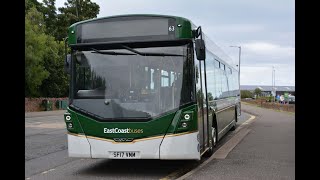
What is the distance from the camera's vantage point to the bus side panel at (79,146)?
30.0 feet

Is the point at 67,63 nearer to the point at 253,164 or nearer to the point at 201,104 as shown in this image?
the point at 201,104

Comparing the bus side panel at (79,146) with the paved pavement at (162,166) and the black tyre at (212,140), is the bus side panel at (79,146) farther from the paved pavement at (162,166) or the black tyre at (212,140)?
the black tyre at (212,140)

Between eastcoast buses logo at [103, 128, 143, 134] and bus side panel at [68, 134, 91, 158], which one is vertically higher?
eastcoast buses logo at [103, 128, 143, 134]

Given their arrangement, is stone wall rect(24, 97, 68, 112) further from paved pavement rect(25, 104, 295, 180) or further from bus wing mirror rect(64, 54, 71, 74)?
bus wing mirror rect(64, 54, 71, 74)

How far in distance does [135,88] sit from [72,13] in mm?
63543

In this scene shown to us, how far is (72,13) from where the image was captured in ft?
230

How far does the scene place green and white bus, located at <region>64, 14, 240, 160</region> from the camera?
350 inches

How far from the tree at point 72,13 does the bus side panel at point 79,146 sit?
60.6m


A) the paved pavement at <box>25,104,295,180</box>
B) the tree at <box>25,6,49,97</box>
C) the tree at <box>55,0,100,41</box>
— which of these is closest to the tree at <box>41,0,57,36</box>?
the tree at <box>55,0,100,41</box>

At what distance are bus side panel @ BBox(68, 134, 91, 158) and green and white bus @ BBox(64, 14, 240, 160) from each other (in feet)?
0.06

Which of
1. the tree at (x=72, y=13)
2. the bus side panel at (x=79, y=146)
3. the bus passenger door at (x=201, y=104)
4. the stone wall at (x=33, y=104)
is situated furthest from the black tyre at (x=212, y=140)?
the tree at (x=72, y=13)
